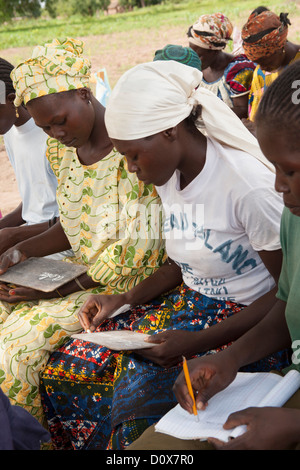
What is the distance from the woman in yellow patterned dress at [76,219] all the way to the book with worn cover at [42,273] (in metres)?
0.07

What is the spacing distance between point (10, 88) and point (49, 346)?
4.94 feet

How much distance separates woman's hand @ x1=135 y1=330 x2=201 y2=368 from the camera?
1.87 metres

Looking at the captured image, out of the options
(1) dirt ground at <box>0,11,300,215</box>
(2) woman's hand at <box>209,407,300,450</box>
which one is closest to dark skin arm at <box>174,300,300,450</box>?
(2) woman's hand at <box>209,407,300,450</box>

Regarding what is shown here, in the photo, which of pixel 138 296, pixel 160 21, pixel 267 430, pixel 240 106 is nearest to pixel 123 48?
pixel 160 21

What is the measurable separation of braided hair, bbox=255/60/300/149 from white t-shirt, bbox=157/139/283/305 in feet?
1.55

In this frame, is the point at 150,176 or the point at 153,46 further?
the point at 153,46

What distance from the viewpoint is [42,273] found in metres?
2.56

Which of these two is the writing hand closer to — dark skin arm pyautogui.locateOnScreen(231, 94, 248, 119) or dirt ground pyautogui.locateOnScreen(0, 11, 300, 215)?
dark skin arm pyautogui.locateOnScreen(231, 94, 248, 119)

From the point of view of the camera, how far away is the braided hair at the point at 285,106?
4.27 feet

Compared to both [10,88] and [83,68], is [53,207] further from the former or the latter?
[83,68]

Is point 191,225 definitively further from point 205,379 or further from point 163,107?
point 205,379

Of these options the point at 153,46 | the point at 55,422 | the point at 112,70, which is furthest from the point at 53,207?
the point at 153,46

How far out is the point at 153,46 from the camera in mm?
15414

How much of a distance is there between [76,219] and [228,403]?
52.4 inches
